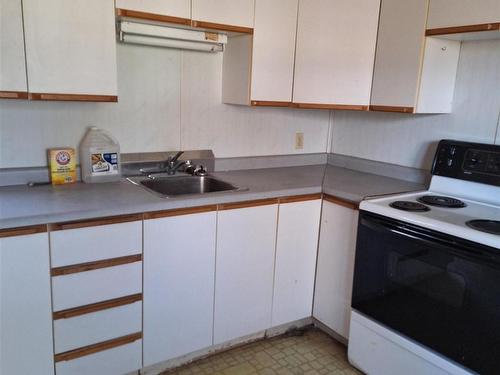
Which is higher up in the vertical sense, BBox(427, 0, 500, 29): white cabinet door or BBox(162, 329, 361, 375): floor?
BBox(427, 0, 500, 29): white cabinet door

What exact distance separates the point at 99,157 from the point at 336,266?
53.5 inches

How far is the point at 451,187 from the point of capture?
2.21 meters

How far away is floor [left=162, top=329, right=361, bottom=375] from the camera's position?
212 cm

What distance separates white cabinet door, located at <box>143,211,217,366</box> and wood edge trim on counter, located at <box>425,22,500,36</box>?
1.40m

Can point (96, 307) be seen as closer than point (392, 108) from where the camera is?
Yes

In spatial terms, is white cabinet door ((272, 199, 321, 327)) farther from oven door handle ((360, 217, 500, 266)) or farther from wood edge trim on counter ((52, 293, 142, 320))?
wood edge trim on counter ((52, 293, 142, 320))

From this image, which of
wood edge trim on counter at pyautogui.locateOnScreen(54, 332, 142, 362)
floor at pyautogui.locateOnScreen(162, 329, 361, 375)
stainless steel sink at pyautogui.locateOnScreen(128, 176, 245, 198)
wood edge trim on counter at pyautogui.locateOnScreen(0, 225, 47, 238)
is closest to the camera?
wood edge trim on counter at pyautogui.locateOnScreen(0, 225, 47, 238)

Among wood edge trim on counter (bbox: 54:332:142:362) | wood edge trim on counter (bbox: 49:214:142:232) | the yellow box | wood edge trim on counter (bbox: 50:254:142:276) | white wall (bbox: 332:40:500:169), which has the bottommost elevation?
wood edge trim on counter (bbox: 54:332:142:362)

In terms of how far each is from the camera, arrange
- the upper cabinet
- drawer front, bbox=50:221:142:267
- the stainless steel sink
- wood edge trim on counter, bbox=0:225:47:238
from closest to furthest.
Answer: wood edge trim on counter, bbox=0:225:47:238 < drawer front, bbox=50:221:142:267 < the upper cabinet < the stainless steel sink

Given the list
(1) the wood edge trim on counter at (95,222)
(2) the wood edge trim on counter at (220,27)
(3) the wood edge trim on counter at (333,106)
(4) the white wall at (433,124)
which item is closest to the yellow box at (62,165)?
(1) the wood edge trim on counter at (95,222)

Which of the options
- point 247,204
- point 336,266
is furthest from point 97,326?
point 336,266

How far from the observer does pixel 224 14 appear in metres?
2.12

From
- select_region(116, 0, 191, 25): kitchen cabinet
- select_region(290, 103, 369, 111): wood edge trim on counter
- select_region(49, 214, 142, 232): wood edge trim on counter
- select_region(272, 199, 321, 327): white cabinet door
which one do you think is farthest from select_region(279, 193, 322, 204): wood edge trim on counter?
select_region(116, 0, 191, 25): kitchen cabinet

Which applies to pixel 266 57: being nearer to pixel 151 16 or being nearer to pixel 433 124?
pixel 151 16
